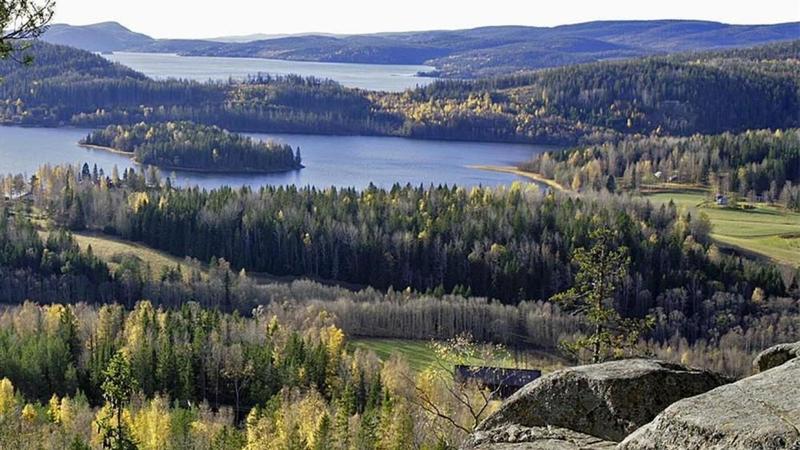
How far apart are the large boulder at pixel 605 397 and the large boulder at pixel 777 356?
50 centimetres

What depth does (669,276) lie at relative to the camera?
61688 mm

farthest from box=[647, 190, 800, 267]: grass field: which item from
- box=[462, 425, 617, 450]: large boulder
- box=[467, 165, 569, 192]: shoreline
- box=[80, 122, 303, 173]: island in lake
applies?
box=[462, 425, 617, 450]: large boulder

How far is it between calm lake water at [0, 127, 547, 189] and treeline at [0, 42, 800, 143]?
25.0 ft

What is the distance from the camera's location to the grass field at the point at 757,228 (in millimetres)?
67812

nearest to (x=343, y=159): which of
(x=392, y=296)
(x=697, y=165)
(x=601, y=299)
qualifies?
(x=697, y=165)

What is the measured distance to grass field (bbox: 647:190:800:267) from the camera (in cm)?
6781

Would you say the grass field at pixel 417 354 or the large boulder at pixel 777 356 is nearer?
the large boulder at pixel 777 356

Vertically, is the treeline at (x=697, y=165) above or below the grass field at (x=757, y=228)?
above

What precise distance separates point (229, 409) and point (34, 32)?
94.2 ft

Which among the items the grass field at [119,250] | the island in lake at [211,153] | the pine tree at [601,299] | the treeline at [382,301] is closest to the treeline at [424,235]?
the grass field at [119,250]

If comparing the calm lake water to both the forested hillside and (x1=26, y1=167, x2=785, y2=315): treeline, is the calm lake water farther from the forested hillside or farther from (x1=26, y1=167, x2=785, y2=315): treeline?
the forested hillside

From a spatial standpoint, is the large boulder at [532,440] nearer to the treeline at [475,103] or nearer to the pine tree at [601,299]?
the pine tree at [601,299]

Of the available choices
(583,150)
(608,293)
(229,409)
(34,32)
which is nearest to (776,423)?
(34,32)

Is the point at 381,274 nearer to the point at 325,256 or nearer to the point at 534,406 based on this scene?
the point at 325,256
